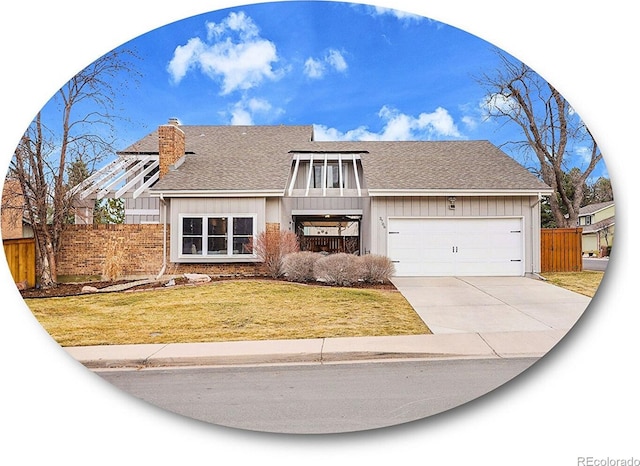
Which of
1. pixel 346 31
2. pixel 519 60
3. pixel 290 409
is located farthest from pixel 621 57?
pixel 290 409

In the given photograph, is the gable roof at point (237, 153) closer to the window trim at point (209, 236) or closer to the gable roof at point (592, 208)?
the window trim at point (209, 236)

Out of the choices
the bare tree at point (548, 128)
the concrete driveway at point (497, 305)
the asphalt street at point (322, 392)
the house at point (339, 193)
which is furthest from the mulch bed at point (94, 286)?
the bare tree at point (548, 128)

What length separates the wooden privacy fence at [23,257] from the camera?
3.21 m

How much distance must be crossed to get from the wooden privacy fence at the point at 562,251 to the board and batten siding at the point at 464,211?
53 millimetres

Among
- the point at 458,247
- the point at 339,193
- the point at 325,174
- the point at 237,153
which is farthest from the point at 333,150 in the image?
the point at 458,247

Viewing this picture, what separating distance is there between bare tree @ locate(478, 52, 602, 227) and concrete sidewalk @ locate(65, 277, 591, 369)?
0.55 meters

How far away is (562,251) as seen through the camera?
10.3ft

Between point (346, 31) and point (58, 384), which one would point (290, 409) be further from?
point (346, 31)

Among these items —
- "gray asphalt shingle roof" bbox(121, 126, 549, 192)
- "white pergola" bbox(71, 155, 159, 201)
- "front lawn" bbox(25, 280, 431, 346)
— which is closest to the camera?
"front lawn" bbox(25, 280, 431, 346)

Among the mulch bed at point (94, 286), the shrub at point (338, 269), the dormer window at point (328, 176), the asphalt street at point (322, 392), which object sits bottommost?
the asphalt street at point (322, 392)

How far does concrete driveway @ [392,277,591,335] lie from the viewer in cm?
301

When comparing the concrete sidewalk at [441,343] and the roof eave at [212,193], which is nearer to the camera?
the concrete sidewalk at [441,343]

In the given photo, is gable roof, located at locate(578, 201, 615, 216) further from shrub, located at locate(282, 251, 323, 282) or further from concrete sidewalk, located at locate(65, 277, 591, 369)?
shrub, located at locate(282, 251, 323, 282)

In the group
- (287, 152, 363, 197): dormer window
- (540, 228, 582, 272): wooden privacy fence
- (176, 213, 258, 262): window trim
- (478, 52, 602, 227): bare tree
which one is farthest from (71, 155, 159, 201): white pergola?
(540, 228, 582, 272): wooden privacy fence
